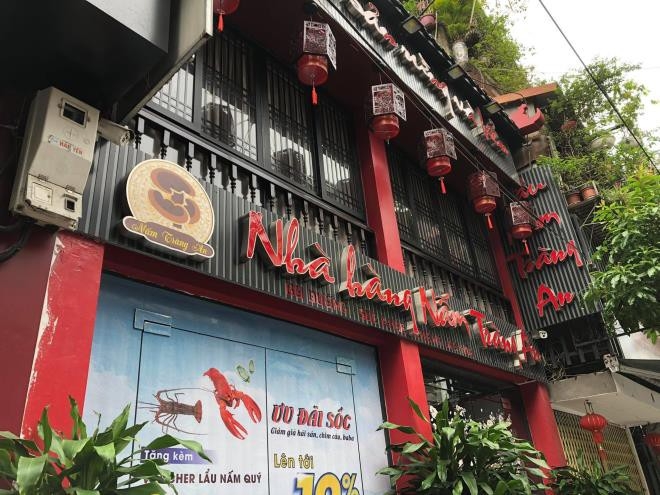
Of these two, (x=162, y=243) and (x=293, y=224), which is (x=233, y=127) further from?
(x=162, y=243)

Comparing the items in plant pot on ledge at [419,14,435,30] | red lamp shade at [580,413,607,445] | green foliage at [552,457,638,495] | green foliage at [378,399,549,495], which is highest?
plant pot on ledge at [419,14,435,30]

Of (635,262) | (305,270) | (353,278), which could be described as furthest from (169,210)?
(635,262)

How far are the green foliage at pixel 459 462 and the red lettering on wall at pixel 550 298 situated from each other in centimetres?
492

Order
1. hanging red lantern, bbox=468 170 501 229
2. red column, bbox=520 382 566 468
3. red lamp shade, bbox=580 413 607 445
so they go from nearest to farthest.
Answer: red column, bbox=520 382 566 468, hanging red lantern, bbox=468 170 501 229, red lamp shade, bbox=580 413 607 445

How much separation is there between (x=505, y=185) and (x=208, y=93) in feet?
24.9

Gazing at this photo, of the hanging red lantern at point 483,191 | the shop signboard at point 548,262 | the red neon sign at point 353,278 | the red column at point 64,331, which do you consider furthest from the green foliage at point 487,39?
the red column at point 64,331

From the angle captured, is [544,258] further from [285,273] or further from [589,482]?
[285,273]

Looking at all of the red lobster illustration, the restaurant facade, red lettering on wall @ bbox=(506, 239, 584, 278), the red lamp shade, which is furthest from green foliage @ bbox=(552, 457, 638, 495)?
the red lobster illustration

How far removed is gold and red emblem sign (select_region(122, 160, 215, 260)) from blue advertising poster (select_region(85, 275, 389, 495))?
68cm

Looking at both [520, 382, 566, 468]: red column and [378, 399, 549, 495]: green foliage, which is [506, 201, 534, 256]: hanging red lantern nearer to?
[520, 382, 566, 468]: red column

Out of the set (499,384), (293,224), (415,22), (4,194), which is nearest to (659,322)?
(499,384)

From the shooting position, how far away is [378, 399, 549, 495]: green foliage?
563 centimetres

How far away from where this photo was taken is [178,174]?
4.80m

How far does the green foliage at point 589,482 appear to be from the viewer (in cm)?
836
